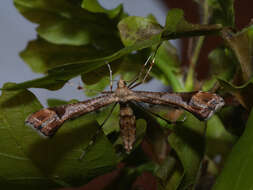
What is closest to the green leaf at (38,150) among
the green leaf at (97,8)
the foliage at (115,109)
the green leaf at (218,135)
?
the foliage at (115,109)

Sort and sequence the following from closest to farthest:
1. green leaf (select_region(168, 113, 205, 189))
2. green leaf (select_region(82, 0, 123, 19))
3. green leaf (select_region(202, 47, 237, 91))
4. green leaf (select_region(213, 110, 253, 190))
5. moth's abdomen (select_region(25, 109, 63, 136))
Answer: green leaf (select_region(213, 110, 253, 190)) → moth's abdomen (select_region(25, 109, 63, 136)) → green leaf (select_region(168, 113, 205, 189)) → green leaf (select_region(82, 0, 123, 19)) → green leaf (select_region(202, 47, 237, 91))

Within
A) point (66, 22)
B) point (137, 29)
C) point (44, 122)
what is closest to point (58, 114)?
point (44, 122)

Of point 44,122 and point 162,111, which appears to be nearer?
point 44,122

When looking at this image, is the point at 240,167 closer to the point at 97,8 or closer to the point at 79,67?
the point at 79,67

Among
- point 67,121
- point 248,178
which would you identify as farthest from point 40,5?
point 248,178

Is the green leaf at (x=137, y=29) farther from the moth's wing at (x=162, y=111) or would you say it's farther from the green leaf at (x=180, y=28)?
the moth's wing at (x=162, y=111)

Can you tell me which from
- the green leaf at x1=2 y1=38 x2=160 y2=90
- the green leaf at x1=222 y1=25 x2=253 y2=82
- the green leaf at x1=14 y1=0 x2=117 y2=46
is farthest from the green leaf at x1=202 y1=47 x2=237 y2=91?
the green leaf at x1=2 y1=38 x2=160 y2=90

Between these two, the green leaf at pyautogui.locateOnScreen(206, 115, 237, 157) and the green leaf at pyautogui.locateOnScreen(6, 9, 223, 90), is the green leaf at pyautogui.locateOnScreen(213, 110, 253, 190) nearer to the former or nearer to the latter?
the green leaf at pyautogui.locateOnScreen(6, 9, 223, 90)

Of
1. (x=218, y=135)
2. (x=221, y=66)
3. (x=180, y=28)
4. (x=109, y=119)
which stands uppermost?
(x=180, y=28)
